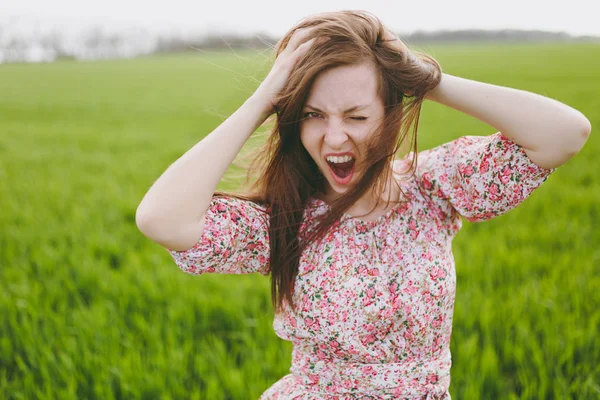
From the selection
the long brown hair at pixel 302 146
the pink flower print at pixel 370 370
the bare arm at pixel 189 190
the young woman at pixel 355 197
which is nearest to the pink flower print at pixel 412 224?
the young woman at pixel 355 197

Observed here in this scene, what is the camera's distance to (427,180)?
4.32ft

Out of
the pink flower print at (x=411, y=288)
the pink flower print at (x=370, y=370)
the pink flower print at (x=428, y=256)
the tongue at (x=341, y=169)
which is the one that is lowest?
the pink flower print at (x=370, y=370)

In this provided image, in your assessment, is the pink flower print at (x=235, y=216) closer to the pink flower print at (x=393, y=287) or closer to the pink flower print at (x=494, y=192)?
the pink flower print at (x=393, y=287)

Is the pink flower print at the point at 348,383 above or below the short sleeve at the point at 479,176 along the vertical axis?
below

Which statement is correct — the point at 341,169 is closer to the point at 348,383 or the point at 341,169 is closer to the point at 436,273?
the point at 436,273

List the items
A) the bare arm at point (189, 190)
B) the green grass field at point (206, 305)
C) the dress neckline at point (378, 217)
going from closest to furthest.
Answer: the bare arm at point (189, 190), the dress neckline at point (378, 217), the green grass field at point (206, 305)

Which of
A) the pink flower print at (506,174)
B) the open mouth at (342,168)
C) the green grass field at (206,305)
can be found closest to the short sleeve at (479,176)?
the pink flower print at (506,174)

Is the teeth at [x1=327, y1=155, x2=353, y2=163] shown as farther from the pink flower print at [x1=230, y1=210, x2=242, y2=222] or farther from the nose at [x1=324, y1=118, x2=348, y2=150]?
the pink flower print at [x1=230, y1=210, x2=242, y2=222]

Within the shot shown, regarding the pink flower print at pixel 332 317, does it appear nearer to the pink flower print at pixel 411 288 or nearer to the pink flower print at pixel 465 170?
the pink flower print at pixel 411 288

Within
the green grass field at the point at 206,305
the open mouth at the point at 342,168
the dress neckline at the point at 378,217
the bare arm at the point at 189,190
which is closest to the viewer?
the bare arm at the point at 189,190

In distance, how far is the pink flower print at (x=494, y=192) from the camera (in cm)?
119

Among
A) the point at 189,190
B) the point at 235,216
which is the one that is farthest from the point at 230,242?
the point at 189,190

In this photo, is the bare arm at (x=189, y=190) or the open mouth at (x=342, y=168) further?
the open mouth at (x=342, y=168)

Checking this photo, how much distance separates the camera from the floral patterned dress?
3.97ft
